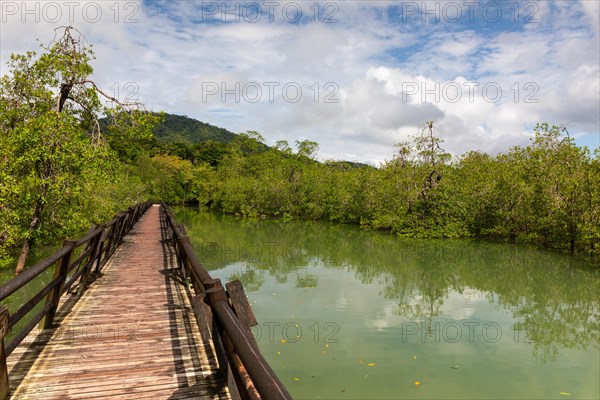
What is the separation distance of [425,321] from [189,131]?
163734 mm

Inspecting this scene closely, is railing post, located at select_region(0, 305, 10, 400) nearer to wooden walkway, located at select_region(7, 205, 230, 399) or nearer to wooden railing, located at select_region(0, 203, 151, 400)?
wooden railing, located at select_region(0, 203, 151, 400)


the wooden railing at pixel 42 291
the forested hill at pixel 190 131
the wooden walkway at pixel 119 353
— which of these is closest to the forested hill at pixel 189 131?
the forested hill at pixel 190 131

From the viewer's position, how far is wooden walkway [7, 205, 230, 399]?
3547 mm

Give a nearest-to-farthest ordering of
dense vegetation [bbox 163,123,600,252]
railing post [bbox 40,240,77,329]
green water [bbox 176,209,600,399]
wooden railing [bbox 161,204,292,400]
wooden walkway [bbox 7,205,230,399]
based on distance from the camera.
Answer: wooden railing [bbox 161,204,292,400] → wooden walkway [bbox 7,205,230,399] → railing post [bbox 40,240,77,329] → green water [bbox 176,209,600,399] → dense vegetation [bbox 163,123,600,252]

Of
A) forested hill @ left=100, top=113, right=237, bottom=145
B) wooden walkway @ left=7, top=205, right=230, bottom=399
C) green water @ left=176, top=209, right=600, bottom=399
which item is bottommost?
green water @ left=176, top=209, right=600, bottom=399

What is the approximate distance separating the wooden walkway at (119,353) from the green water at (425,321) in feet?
8.50

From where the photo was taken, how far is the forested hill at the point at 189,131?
152 metres

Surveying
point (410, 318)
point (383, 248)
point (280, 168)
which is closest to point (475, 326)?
point (410, 318)

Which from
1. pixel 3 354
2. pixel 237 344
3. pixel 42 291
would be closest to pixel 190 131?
pixel 42 291

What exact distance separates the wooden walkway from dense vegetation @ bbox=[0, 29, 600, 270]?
6.22 m

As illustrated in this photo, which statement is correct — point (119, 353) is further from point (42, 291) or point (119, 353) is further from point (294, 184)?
point (294, 184)

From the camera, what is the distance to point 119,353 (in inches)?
172

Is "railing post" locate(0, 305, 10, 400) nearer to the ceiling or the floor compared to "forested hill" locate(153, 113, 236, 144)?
nearer to the floor

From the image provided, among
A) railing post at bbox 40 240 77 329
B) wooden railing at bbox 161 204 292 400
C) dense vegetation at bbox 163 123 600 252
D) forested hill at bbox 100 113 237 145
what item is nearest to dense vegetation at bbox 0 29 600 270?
dense vegetation at bbox 163 123 600 252
